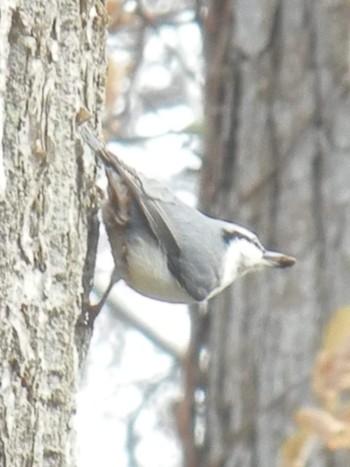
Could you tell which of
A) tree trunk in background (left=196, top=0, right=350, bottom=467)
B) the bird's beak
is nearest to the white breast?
the bird's beak

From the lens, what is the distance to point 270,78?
2.90 m

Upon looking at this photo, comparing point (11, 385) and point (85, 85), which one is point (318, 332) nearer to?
point (85, 85)

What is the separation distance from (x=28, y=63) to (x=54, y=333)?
0.32 m

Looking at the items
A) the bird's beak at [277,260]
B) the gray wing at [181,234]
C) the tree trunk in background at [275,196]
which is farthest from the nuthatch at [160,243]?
the tree trunk in background at [275,196]

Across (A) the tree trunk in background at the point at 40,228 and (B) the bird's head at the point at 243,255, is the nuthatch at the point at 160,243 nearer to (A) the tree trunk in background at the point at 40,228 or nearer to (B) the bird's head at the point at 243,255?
(B) the bird's head at the point at 243,255

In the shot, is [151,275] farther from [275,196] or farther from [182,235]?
[275,196]

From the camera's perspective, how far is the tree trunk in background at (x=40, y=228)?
1.48m

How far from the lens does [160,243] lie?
2314mm

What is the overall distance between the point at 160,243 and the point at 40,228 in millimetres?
754

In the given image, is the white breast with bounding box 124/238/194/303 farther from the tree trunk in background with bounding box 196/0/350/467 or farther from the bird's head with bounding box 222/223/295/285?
the tree trunk in background with bounding box 196/0/350/467

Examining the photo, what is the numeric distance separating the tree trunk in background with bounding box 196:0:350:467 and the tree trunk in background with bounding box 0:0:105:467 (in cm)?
105

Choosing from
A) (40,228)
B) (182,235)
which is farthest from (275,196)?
(40,228)

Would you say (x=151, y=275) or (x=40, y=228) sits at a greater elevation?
(x=40, y=228)

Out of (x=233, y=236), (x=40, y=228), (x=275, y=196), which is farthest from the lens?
(x=275, y=196)
